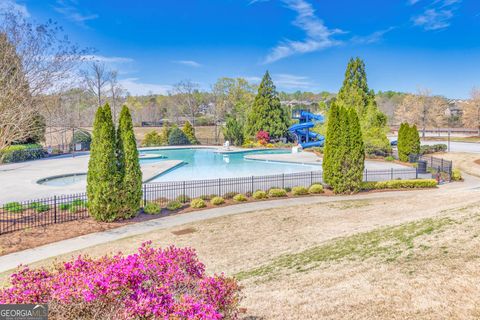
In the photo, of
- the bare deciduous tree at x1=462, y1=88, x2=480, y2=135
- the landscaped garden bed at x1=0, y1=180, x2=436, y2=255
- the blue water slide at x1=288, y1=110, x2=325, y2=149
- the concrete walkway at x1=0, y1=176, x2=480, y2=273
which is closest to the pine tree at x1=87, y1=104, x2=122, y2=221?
the landscaped garden bed at x1=0, y1=180, x2=436, y2=255

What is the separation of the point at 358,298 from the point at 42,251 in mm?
Result: 9500

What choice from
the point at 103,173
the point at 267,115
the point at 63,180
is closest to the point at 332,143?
the point at 103,173

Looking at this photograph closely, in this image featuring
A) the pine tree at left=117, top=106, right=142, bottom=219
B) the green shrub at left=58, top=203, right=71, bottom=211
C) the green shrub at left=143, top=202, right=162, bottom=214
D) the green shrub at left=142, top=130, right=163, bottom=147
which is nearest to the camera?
the pine tree at left=117, top=106, right=142, bottom=219

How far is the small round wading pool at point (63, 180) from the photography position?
2077 cm

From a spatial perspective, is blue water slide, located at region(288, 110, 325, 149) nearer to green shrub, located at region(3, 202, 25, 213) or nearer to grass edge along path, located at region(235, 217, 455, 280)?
grass edge along path, located at region(235, 217, 455, 280)

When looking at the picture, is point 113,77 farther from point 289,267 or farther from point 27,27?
point 289,267

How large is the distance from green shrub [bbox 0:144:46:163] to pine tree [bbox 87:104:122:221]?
21156mm

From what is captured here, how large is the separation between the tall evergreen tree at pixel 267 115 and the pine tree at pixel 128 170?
3741 centimetres

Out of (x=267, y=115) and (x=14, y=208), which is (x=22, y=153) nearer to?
A: (x=14, y=208)

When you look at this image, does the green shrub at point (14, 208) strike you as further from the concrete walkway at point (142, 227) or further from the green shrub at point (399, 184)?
the green shrub at point (399, 184)

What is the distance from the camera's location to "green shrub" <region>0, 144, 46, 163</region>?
97.0 feet

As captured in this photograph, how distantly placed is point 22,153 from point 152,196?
852 inches

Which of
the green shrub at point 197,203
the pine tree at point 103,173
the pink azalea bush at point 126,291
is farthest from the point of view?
the green shrub at point 197,203

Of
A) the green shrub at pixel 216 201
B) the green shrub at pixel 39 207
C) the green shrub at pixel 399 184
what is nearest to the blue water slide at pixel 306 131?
the green shrub at pixel 399 184
